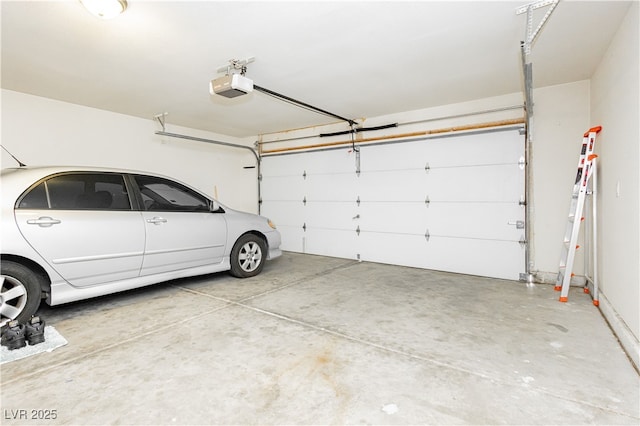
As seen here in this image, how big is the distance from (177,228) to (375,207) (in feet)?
11.2

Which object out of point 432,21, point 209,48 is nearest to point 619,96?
point 432,21

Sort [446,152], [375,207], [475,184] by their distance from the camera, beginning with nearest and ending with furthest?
1. [475,184]
2. [446,152]
3. [375,207]

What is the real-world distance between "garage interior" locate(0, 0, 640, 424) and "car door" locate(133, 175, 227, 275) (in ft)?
1.38

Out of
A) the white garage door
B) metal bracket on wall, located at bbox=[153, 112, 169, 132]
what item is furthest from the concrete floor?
metal bracket on wall, located at bbox=[153, 112, 169, 132]

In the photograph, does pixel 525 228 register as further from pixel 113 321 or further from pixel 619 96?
pixel 113 321

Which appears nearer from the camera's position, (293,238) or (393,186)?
(393,186)

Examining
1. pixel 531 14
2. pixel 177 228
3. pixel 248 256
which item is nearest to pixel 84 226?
pixel 177 228

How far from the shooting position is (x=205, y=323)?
2.79 meters

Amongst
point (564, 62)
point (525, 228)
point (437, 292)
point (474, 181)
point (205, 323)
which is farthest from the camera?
point (474, 181)

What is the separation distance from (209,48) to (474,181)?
398 centimetres

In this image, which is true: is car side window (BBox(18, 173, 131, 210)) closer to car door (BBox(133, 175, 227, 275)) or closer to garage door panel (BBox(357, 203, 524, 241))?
car door (BBox(133, 175, 227, 275))

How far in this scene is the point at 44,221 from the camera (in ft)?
8.63

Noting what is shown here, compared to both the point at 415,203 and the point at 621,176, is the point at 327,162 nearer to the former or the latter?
the point at 415,203

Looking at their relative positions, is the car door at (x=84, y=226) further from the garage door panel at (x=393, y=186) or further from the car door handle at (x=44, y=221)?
the garage door panel at (x=393, y=186)
